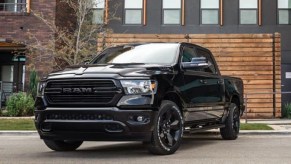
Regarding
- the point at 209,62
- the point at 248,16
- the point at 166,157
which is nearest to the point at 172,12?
the point at 248,16

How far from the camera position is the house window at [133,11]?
2458 centimetres

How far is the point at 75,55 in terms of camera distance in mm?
16469

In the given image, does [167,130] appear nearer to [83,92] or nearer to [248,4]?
[83,92]

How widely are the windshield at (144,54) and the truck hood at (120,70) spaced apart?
507mm

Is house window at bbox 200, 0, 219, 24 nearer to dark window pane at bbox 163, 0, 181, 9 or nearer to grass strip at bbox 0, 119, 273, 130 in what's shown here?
dark window pane at bbox 163, 0, 181, 9

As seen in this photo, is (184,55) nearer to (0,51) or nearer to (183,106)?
(183,106)

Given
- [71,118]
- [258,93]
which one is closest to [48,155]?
[71,118]

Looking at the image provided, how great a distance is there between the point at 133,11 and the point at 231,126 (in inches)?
595

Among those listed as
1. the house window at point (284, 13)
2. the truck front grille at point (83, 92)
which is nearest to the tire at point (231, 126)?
the truck front grille at point (83, 92)

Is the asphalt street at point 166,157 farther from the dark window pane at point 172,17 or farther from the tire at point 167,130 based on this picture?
the dark window pane at point 172,17

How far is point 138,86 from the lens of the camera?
716 cm

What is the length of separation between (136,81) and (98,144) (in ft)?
10.5

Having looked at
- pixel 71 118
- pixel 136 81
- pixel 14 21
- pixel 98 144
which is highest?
pixel 14 21

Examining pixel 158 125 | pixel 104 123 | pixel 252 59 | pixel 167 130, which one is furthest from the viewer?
pixel 252 59
